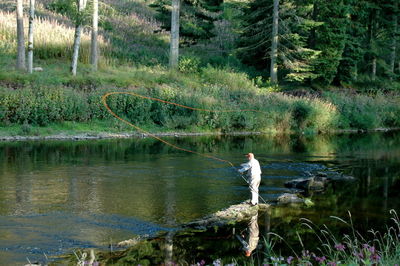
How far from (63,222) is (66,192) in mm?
2969

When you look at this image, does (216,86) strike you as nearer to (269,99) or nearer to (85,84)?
(269,99)

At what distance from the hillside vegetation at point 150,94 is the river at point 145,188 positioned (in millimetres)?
→ 2646

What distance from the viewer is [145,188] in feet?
49.5

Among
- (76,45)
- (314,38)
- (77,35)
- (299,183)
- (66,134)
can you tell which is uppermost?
(314,38)

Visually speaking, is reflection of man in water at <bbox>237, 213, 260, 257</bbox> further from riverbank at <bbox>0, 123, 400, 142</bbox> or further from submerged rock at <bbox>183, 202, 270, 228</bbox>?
riverbank at <bbox>0, 123, 400, 142</bbox>

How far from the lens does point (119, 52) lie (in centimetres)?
3797

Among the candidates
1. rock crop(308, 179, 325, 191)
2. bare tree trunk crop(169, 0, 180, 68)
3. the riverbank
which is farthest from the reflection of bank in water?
bare tree trunk crop(169, 0, 180, 68)

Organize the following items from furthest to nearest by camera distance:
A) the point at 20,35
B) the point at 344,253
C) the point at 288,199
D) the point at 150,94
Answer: the point at 150,94 < the point at 20,35 < the point at 288,199 < the point at 344,253

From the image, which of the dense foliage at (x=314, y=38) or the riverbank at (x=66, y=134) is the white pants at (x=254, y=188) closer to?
the riverbank at (x=66, y=134)

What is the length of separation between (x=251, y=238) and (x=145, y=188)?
504 cm

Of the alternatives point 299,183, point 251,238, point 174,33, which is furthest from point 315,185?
point 174,33

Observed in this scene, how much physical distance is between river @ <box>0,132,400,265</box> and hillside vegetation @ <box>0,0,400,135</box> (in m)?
2.65

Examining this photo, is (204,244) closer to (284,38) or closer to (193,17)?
(284,38)

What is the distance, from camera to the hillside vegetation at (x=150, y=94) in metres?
26.3
